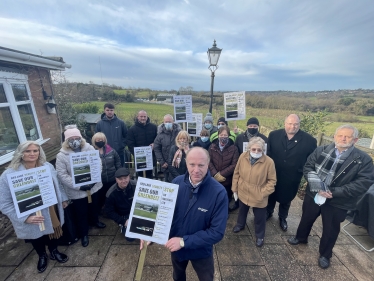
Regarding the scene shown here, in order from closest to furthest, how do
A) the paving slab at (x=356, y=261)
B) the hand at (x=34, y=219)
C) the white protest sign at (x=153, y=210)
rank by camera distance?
the white protest sign at (x=153, y=210)
the hand at (x=34, y=219)
the paving slab at (x=356, y=261)

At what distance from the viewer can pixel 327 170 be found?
2701 millimetres

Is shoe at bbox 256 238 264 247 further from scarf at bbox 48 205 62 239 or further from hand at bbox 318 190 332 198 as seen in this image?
scarf at bbox 48 205 62 239

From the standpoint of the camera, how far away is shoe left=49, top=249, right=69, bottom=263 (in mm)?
2889

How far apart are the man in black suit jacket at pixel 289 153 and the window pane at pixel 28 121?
704 cm

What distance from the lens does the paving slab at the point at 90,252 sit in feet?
9.55

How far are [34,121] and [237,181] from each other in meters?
6.92

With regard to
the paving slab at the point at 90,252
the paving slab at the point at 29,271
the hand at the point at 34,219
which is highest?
the hand at the point at 34,219

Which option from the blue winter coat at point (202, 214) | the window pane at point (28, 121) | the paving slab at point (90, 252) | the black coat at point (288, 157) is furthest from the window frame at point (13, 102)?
the black coat at point (288, 157)

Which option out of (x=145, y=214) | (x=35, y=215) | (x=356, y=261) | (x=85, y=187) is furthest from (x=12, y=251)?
(x=356, y=261)

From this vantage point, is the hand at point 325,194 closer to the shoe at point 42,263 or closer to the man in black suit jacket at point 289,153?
the man in black suit jacket at point 289,153

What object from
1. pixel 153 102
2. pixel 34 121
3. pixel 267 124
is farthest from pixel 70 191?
pixel 153 102

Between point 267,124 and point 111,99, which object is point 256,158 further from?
point 111,99

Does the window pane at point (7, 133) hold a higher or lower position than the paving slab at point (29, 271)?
higher

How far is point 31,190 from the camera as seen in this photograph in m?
2.32
